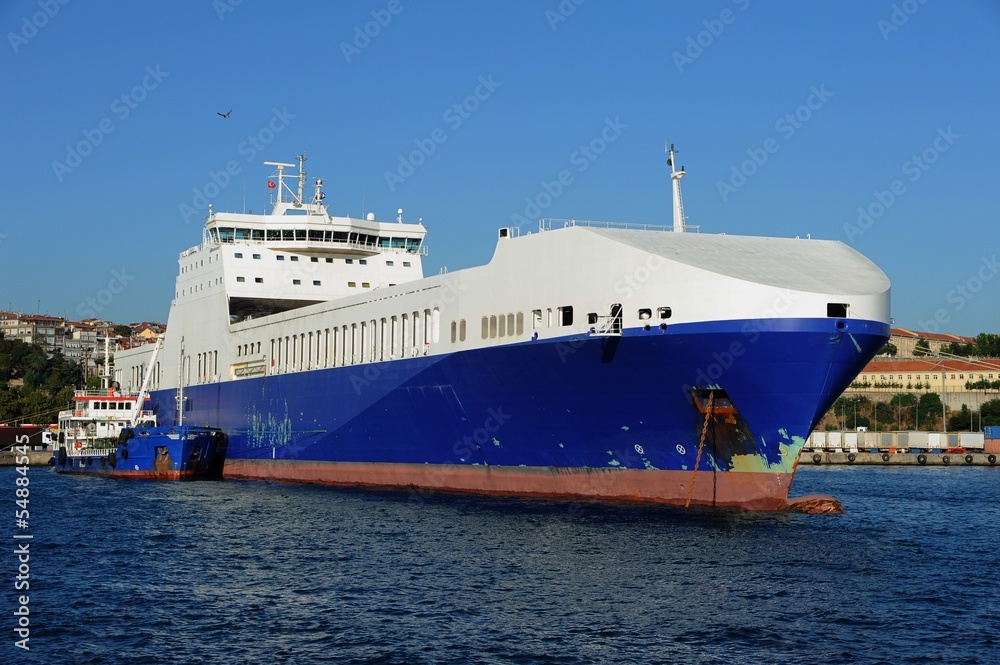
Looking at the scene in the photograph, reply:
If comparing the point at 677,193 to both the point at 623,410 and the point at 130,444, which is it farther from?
the point at 130,444

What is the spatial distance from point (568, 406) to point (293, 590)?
34.7 ft

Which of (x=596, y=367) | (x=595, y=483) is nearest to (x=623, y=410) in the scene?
(x=596, y=367)

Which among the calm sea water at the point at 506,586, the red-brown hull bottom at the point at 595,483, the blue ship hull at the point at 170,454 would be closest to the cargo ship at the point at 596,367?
the red-brown hull bottom at the point at 595,483

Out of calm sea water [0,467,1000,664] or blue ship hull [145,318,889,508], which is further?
blue ship hull [145,318,889,508]

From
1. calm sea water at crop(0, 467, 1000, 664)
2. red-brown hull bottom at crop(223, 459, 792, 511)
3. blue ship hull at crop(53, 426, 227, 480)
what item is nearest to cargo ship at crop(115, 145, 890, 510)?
red-brown hull bottom at crop(223, 459, 792, 511)

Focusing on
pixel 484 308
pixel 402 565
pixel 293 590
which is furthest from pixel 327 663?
pixel 484 308

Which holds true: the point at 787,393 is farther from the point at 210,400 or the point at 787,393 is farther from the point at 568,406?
the point at 210,400

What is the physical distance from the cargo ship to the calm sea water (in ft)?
4.92

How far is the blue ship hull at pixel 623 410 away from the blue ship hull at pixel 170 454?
11.5m

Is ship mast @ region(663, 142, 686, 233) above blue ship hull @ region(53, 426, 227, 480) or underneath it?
above

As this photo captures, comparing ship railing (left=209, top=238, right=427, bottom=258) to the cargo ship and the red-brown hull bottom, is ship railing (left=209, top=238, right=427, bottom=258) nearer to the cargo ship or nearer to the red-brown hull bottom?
the cargo ship

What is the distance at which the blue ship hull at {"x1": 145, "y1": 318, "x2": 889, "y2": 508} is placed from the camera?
25.5 metres

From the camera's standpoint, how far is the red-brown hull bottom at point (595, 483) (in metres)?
26.6

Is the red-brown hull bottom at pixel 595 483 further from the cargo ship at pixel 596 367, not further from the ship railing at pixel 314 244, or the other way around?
the ship railing at pixel 314 244
